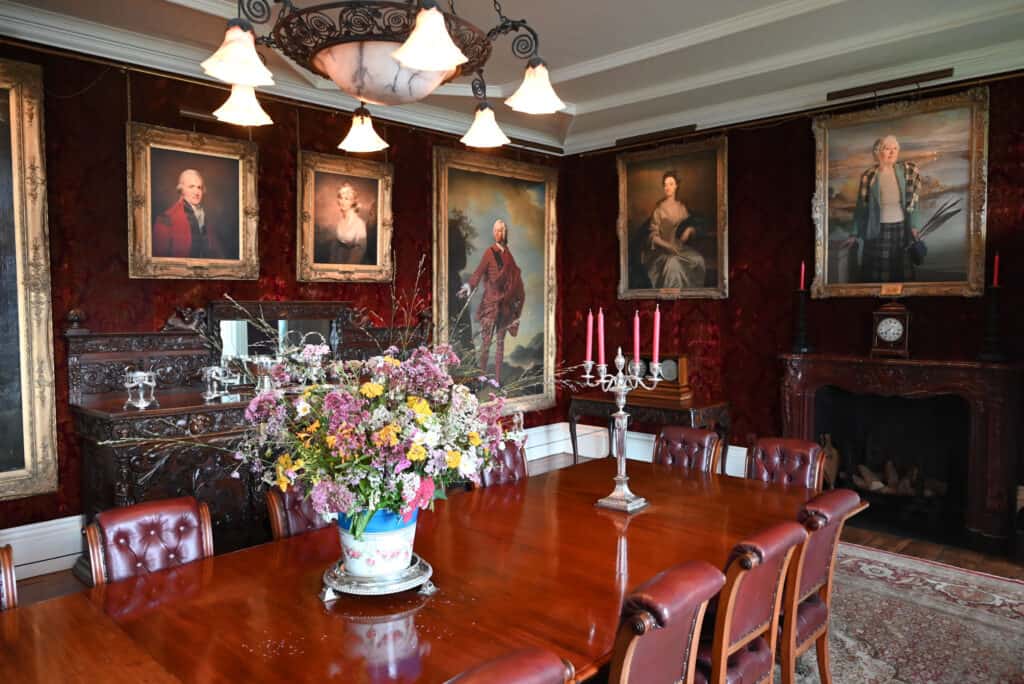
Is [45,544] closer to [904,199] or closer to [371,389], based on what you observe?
[371,389]

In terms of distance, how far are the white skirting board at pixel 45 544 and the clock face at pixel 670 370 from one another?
4.23 meters

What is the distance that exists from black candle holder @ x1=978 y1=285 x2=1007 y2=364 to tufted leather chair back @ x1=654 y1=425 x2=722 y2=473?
2.16 metres

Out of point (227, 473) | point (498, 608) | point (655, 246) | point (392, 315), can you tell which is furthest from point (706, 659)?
point (655, 246)

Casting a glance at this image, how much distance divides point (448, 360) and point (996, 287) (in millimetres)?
4005

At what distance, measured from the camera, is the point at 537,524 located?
8.55 feet

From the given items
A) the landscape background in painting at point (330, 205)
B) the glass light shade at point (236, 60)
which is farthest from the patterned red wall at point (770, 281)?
the glass light shade at point (236, 60)

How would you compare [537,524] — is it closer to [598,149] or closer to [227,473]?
[227,473]

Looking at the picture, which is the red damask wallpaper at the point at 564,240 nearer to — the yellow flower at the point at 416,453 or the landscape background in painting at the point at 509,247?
the landscape background in painting at the point at 509,247

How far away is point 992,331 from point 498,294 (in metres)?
3.89

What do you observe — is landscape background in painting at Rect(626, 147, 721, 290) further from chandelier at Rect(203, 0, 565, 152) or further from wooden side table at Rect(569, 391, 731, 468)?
chandelier at Rect(203, 0, 565, 152)

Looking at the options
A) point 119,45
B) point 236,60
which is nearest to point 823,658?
point 236,60

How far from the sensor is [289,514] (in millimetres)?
2582

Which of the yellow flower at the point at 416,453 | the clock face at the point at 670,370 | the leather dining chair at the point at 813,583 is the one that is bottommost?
the leather dining chair at the point at 813,583

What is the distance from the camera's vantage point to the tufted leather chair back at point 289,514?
2543 mm
